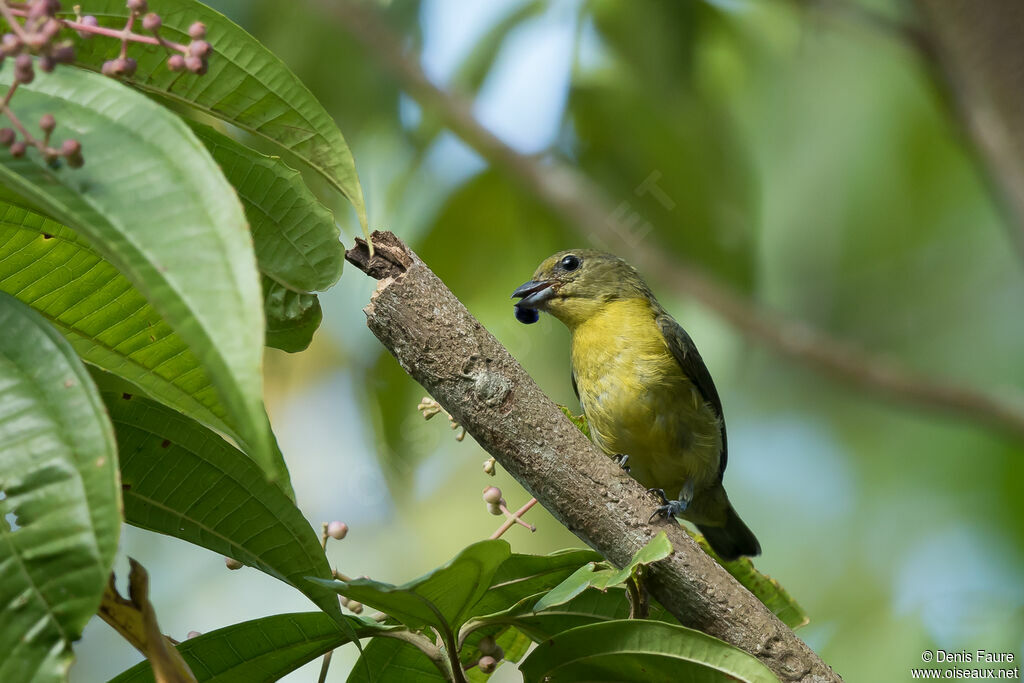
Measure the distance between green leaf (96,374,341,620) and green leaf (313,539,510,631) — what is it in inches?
6.4

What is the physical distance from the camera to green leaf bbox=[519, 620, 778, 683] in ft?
5.08

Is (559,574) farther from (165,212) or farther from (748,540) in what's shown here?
(748,540)

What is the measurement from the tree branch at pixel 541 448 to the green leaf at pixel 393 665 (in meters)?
0.33

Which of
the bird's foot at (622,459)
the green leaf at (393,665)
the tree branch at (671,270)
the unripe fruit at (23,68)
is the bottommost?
the green leaf at (393,665)

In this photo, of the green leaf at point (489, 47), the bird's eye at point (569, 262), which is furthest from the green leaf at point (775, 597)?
the green leaf at point (489, 47)

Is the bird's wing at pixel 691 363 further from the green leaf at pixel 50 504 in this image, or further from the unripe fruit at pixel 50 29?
the unripe fruit at pixel 50 29

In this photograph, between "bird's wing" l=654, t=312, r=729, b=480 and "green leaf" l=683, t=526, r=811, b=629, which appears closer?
"green leaf" l=683, t=526, r=811, b=629

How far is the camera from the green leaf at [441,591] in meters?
1.44

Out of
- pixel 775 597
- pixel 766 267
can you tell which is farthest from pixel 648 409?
pixel 766 267

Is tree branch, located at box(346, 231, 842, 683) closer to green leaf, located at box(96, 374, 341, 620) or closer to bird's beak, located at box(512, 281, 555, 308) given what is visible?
green leaf, located at box(96, 374, 341, 620)

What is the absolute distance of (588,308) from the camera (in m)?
3.79

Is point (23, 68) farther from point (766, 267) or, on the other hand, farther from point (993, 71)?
point (766, 267)

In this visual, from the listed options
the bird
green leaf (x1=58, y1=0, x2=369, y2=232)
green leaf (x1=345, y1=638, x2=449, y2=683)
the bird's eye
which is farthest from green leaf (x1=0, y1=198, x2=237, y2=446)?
the bird's eye

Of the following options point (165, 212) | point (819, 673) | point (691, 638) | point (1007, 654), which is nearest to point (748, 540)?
point (1007, 654)
